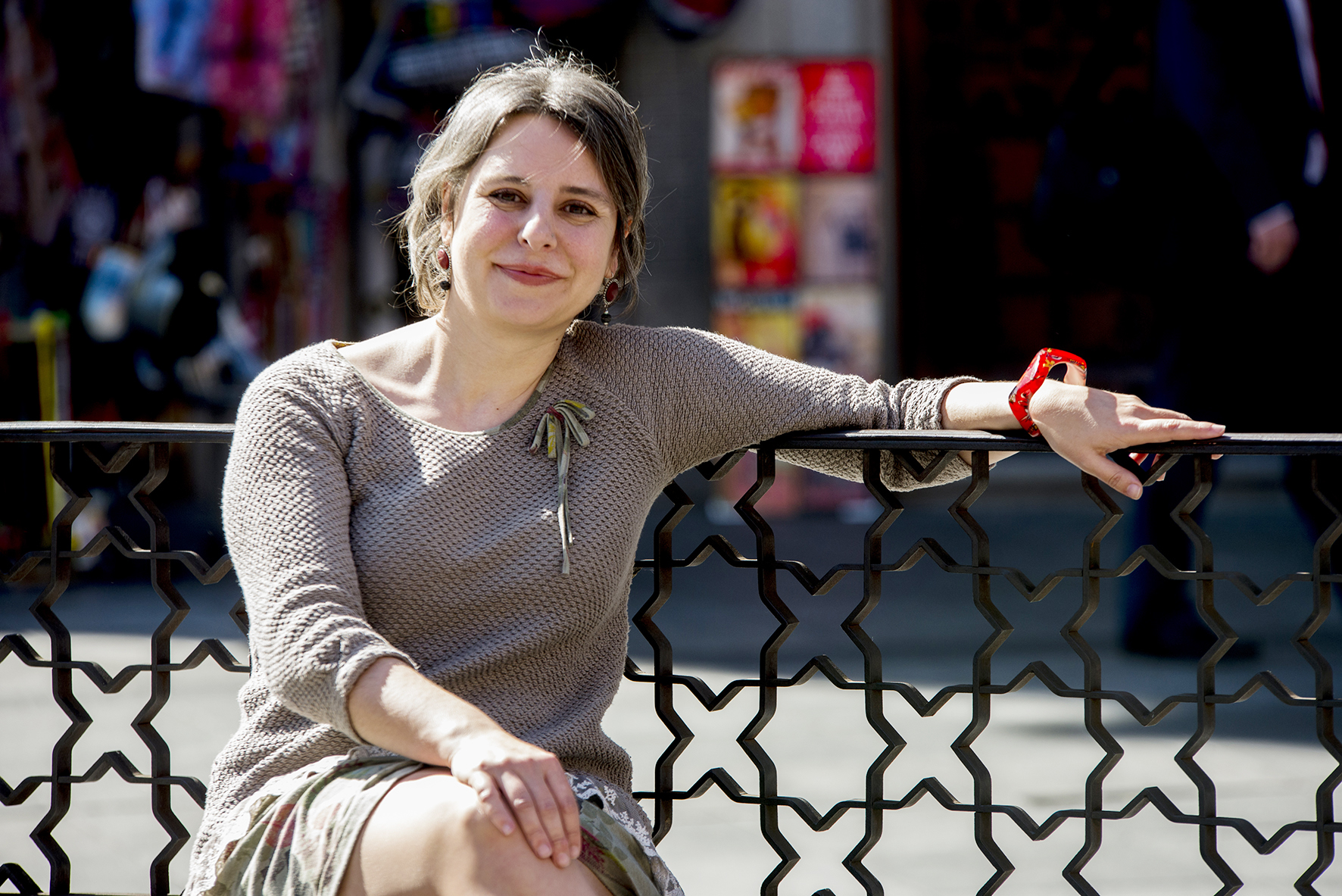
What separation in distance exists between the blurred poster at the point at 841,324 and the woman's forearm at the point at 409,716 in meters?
8.37

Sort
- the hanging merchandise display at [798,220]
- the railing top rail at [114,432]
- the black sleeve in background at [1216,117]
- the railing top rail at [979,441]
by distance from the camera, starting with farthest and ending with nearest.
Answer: the hanging merchandise display at [798,220]
the black sleeve in background at [1216,117]
the railing top rail at [114,432]
the railing top rail at [979,441]

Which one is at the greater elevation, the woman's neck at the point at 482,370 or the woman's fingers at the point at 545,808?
the woman's neck at the point at 482,370

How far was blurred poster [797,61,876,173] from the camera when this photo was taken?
9.85 meters

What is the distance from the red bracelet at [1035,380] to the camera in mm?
2238

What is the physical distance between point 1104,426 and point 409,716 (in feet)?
3.71

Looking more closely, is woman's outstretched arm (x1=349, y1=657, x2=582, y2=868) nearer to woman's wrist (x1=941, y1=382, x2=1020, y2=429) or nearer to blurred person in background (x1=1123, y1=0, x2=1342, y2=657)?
woman's wrist (x1=941, y1=382, x2=1020, y2=429)

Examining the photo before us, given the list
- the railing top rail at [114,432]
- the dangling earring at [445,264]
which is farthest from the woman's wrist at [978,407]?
the railing top rail at [114,432]

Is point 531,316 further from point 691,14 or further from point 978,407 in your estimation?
point 691,14

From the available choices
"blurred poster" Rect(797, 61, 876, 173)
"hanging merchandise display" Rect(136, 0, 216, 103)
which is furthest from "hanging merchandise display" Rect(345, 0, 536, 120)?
"blurred poster" Rect(797, 61, 876, 173)

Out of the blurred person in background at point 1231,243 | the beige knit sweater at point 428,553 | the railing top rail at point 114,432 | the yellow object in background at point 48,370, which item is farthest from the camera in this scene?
the yellow object in background at point 48,370

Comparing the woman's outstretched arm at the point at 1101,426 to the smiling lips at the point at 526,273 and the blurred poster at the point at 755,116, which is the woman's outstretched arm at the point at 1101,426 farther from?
the blurred poster at the point at 755,116

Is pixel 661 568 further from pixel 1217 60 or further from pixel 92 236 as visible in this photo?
pixel 92 236

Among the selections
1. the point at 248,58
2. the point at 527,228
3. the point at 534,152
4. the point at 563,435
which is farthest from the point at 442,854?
the point at 248,58

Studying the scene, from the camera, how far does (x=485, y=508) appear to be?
6.82 ft
